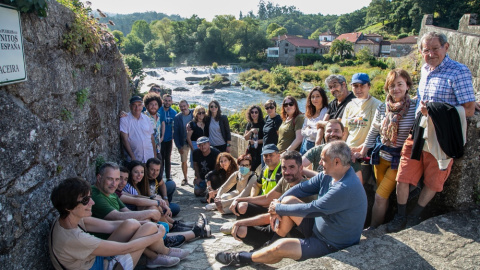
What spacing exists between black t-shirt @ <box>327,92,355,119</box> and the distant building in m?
57.6

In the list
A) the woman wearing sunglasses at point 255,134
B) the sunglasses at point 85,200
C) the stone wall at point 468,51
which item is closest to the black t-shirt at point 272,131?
the woman wearing sunglasses at point 255,134

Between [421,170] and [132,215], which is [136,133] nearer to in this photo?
[132,215]

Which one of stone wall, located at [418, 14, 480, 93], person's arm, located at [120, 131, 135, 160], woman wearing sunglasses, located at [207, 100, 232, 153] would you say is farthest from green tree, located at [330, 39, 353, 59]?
person's arm, located at [120, 131, 135, 160]

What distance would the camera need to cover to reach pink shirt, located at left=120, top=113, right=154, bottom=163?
5.16 meters

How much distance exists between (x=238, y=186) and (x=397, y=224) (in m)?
2.32

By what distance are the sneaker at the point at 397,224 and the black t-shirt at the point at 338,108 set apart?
4.73ft

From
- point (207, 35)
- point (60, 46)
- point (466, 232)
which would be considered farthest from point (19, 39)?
point (207, 35)

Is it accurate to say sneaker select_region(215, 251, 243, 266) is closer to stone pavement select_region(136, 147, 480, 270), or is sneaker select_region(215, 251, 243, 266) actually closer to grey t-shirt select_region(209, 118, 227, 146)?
stone pavement select_region(136, 147, 480, 270)

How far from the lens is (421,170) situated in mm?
3350

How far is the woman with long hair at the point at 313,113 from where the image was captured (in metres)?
4.75

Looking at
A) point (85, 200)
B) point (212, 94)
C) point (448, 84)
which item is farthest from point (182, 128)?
point (212, 94)

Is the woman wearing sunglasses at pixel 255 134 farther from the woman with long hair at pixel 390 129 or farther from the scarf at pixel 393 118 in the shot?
the scarf at pixel 393 118

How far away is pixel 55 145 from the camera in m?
3.19

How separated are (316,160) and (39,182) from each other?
2774 mm
